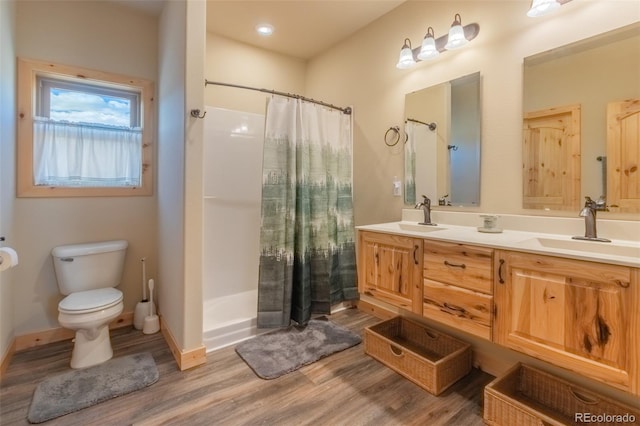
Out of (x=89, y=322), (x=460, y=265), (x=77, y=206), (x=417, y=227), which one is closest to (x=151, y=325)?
(x=89, y=322)

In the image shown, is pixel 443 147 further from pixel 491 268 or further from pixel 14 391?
pixel 14 391

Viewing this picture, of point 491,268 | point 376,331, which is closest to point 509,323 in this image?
point 491,268

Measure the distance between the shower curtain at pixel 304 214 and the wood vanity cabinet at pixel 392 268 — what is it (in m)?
0.51

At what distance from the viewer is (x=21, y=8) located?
217 centimetres

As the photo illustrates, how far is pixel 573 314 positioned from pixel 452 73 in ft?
5.53

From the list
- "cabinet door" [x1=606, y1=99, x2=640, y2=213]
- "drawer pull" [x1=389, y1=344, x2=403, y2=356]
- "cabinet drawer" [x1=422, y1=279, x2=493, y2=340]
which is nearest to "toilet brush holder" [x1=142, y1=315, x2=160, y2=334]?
"drawer pull" [x1=389, y1=344, x2=403, y2=356]

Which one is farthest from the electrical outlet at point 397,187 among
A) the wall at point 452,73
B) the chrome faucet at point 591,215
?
the chrome faucet at point 591,215

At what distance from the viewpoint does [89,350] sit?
1.99 meters

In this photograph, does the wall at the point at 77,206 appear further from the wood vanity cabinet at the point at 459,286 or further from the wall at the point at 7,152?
the wood vanity cabinet at the point at 459,286

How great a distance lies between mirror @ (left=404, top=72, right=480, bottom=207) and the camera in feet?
6.86

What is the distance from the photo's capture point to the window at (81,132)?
2.21 metres

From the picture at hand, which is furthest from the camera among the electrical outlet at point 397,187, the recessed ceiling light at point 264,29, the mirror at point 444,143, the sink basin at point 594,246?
the recessed ceiling light at point 264,29

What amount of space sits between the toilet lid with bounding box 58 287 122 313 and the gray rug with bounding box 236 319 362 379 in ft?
2.95

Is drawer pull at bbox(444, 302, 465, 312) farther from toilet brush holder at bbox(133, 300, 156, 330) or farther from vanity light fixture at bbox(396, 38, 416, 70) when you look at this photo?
toilet brush holder at bbox(133, 300, 156, 330)
